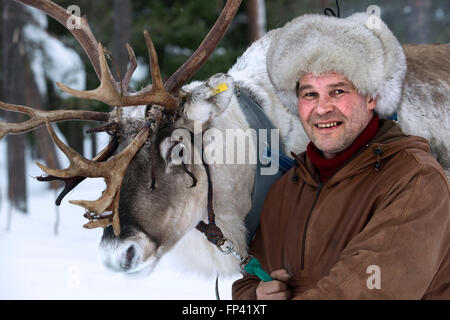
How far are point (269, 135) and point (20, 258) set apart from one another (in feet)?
14.9

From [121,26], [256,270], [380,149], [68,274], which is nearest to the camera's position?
[380,149]

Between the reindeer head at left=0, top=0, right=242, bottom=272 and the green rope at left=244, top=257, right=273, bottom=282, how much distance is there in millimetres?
411

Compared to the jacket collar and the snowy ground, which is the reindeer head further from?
the jacket collar

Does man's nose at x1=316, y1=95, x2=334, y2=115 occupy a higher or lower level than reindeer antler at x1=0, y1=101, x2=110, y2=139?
lower

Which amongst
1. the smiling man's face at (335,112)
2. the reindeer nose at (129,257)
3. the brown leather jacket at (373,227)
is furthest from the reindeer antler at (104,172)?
the smiling man's face at (335,112)

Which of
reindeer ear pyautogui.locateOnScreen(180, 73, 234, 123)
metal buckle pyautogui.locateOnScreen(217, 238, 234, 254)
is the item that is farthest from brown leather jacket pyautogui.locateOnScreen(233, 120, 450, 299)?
reindeer ear pyautogui.locateOnScreen(180, 73, 234, 123)

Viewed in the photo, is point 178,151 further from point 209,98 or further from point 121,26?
point 121,26

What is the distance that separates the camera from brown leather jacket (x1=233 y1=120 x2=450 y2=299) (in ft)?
5.14

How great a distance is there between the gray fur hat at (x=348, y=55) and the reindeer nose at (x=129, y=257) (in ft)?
3.36

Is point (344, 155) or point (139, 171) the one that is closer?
A: point (344, 155)

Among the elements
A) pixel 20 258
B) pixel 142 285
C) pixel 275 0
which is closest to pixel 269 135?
pixel 142 285

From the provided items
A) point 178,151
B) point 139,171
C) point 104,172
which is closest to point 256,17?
point 178,151

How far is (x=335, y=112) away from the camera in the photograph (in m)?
2.02

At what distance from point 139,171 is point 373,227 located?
119cm
